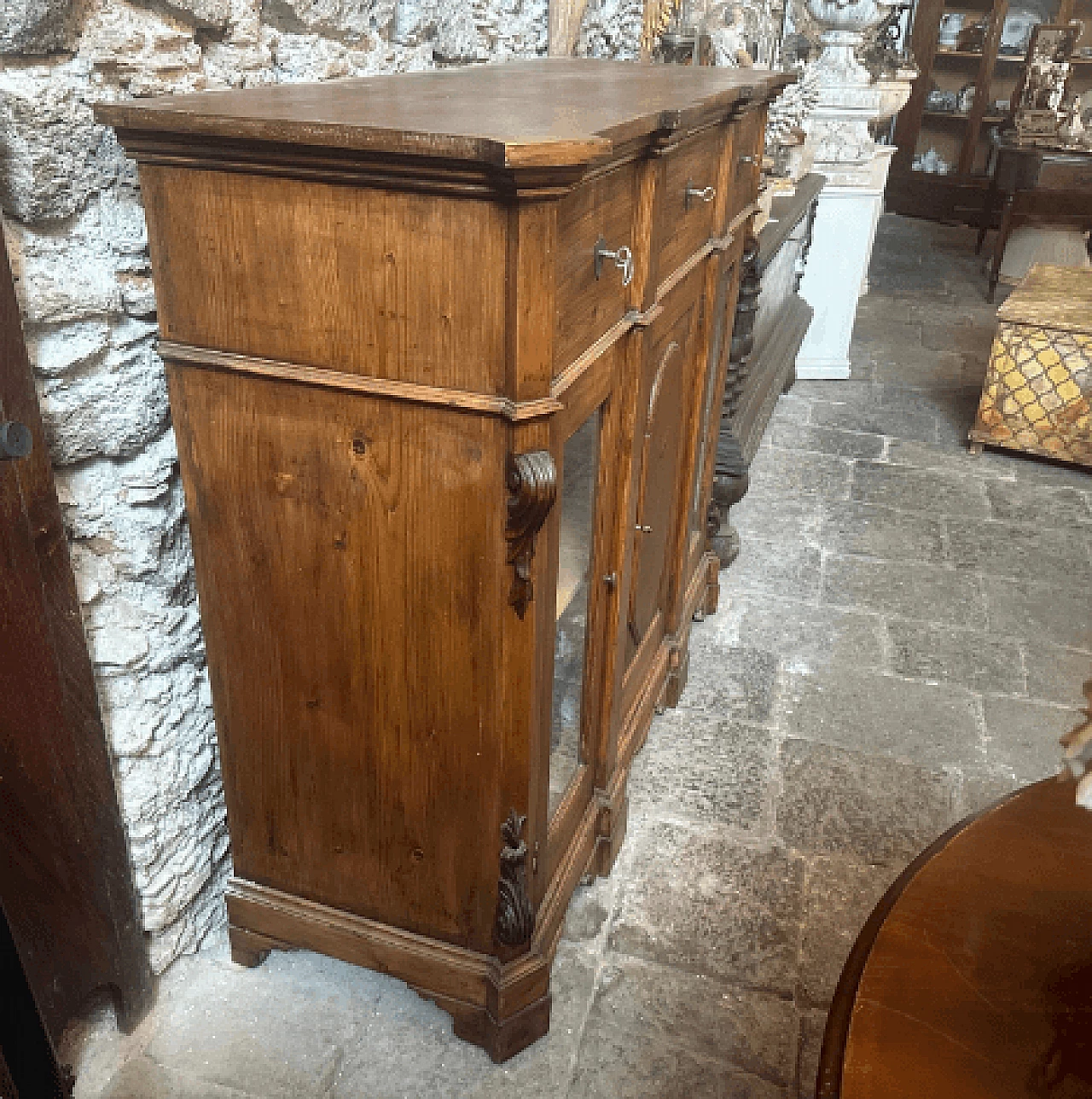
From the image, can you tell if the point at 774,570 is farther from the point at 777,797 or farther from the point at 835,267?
the point at 835,267

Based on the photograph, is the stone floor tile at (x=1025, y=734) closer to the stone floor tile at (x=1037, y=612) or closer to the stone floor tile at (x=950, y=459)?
the stone floor tile at (x=1037, y=612)

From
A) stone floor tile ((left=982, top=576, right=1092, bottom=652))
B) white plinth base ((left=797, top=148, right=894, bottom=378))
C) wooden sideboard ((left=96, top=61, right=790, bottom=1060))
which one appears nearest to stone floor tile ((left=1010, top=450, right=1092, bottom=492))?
stone floor tile ((left=982, top=576, right=1092, bottom=652))

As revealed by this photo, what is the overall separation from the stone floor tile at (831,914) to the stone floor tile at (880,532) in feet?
4.89

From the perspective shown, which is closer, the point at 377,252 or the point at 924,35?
the point at 377,252

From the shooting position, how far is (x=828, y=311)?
16.2 ft

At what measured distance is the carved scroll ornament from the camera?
1494 mm

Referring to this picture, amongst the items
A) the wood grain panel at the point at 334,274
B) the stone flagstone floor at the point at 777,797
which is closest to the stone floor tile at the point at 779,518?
the stone flagstone floor at the point at 777,797

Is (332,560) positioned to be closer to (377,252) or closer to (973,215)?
(377,252)

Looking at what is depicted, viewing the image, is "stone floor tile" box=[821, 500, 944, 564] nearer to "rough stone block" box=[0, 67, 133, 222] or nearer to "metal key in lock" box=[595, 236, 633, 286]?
"metal key in lock" box=[595, 236, 633, 286]

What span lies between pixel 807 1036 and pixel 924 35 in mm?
8661

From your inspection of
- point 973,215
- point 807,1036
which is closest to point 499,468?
point 807,1036

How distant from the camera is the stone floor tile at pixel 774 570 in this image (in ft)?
10.5

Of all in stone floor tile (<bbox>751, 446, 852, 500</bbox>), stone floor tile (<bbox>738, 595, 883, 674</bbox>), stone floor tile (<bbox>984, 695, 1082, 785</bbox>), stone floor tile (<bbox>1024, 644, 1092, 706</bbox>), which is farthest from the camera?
stone floor tile (<bbox>751, 446, 852, 500</bbox>)

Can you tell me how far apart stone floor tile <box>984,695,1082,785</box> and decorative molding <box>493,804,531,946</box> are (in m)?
1.43
